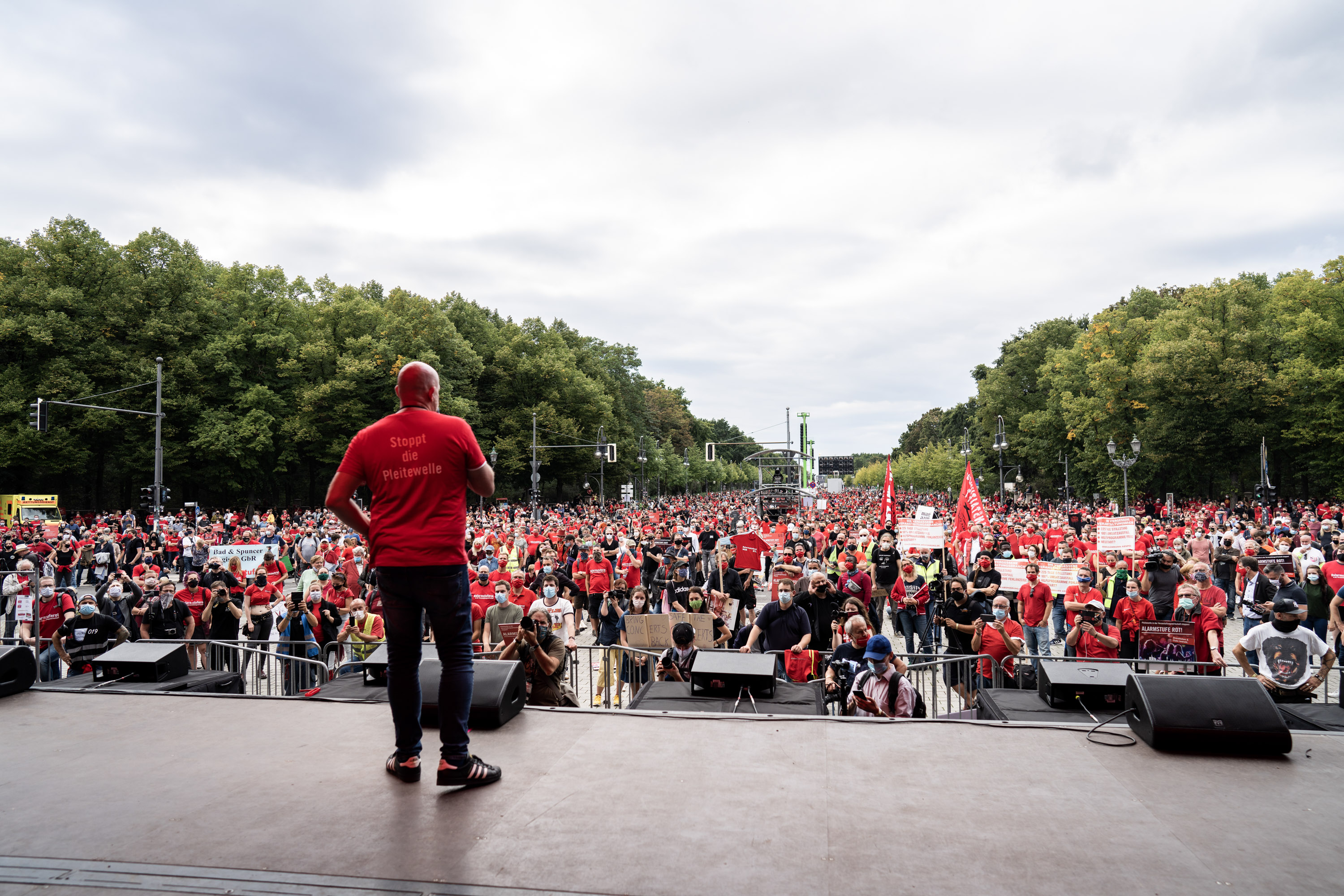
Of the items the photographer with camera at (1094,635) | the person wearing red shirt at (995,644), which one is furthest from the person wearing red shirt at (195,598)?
the photographer with camera at (1094,635)

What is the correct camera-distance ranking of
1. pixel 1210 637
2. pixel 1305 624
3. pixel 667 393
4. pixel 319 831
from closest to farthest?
pixel 319 831
pixel 1210 637
pixel 1305 624
pixel 667 393

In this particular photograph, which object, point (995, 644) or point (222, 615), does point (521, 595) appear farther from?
point (995, 644)

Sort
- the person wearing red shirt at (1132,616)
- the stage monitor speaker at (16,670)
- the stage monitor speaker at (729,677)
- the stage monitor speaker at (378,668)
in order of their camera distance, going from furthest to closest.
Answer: the person wearing red shirt at (1132,616), the stage monitor speaker at (378,668), the stage monitor speaker at (729,677), the stage monitor speaker at (16,670)

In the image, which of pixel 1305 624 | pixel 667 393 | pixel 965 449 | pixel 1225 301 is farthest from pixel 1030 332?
pixel 1305 624

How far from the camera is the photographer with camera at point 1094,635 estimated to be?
28.9ft

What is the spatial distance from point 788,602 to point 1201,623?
4452 millimetres

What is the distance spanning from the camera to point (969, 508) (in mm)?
17484

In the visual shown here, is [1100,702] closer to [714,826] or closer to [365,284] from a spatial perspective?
[714,826]

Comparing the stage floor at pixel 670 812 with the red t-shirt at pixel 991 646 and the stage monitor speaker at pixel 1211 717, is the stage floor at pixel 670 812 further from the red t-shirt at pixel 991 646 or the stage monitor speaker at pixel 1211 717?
the red t-shirt at pixel 991 646

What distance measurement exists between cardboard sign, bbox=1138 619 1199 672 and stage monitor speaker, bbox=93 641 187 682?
892 cm

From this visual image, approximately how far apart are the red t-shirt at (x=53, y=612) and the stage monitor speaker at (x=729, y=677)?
8.55 meters

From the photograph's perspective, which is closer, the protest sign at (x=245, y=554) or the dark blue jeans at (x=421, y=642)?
the dark blue jeans at (x=421, y=642)

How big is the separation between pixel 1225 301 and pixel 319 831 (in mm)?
58364

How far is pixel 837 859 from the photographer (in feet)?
9.04
